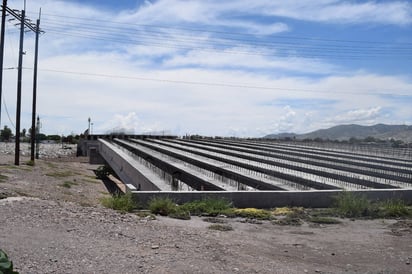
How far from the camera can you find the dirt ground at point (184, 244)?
22.0ft

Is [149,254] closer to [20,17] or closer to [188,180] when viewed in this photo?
[188,180]

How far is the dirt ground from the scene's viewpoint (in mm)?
6707

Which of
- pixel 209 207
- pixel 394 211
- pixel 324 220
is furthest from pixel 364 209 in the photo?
pixel 209 207

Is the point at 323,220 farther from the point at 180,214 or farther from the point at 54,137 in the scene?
the point at 54,137

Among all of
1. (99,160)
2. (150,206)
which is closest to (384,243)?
(150,206)

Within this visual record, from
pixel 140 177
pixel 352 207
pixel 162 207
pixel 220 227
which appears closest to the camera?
pixel 220 227

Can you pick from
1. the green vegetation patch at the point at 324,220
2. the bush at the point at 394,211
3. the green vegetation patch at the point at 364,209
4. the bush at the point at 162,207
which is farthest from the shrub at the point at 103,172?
the green vegetation patch at the point at 324,220

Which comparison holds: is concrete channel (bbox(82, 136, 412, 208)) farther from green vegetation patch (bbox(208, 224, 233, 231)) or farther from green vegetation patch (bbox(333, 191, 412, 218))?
green vegetation patch (bbox(208, 224, 233, 231))

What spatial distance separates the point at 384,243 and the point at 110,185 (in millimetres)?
28225

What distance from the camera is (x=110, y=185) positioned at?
3491cm

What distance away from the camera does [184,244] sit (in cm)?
796

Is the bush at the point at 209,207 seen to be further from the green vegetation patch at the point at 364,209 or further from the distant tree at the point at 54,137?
the distant tree at the point at 54,137

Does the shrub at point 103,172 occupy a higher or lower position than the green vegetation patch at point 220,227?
lower

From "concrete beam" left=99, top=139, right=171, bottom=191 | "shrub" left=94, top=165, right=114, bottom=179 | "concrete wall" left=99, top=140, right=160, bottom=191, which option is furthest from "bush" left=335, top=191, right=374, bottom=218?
"shrub" left=94, top=165, right=114, bottom=179
